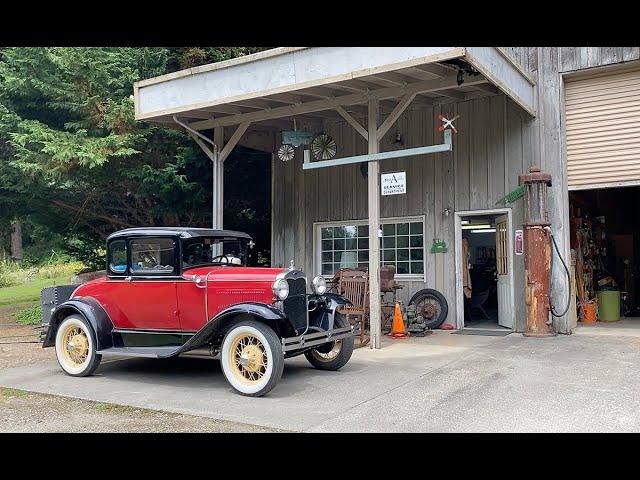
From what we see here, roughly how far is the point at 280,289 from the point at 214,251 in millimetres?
1616

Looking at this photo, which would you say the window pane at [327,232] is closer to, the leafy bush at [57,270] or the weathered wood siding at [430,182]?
the weathered wood siding at [430,182]

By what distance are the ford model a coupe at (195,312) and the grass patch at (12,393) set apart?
80 cm

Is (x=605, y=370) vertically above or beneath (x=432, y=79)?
beneath

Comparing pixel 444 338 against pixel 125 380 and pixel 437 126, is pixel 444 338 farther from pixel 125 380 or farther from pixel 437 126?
pixel 125 380

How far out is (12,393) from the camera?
239 inches

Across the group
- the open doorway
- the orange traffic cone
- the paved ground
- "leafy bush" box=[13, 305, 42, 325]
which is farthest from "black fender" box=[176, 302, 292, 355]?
"leafy bush" box=[13, 305, 42, 325]

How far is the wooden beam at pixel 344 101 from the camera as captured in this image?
8383 millimetres

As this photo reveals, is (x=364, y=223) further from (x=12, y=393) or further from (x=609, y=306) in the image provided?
(x=12, y=393)

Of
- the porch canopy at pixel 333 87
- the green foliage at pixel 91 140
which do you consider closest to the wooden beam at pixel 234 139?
the porch canopy at pixel 333 87

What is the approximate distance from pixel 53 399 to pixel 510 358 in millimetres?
5341

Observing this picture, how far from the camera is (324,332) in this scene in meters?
6.33

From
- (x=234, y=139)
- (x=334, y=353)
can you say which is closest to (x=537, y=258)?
(x=334, y=353)

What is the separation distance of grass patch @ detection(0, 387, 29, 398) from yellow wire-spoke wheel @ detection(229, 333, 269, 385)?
220 centimetres
